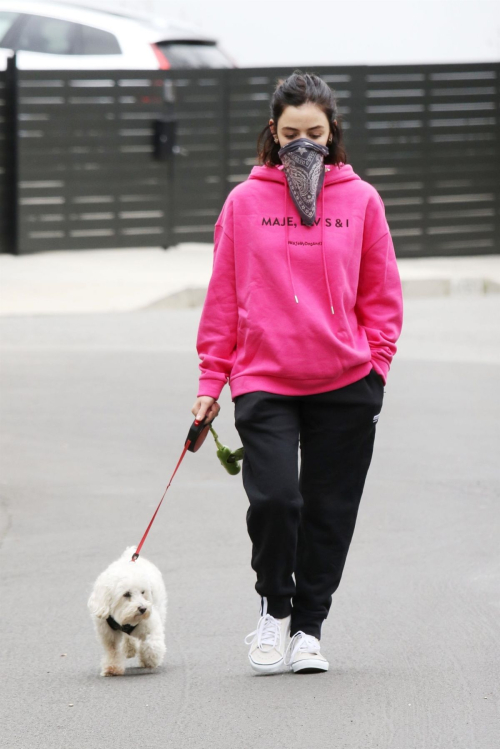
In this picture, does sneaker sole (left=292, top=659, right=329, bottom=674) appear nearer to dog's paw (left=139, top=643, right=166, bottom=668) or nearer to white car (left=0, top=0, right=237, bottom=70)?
dog's paw (left=139, top=643, right=166, bottom=668)

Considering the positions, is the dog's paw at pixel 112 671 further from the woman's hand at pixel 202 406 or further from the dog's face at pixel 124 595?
the woman's hand at pixel 202 406

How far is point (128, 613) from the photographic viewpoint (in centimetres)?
424

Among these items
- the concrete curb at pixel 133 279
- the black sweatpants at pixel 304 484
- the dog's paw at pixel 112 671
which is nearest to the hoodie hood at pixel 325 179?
the black sweatpants at pixel 304 484

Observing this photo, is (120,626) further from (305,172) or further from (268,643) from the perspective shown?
(305,172)

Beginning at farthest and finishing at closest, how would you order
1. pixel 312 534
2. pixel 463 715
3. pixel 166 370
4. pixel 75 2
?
pixel 75 2, pixel 166 370, pixel 312 534, pixel 463 715

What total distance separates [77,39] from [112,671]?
1170 centimetres

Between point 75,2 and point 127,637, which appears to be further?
point 75,2

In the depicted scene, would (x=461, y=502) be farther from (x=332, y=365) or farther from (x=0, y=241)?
(x=0, y=241)

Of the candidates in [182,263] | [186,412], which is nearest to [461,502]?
[186,412]

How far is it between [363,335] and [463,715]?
1204 mm

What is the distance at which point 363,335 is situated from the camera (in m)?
4.21

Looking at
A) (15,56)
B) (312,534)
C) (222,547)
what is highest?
(15,56)

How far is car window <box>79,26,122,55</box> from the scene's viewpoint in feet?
49.4

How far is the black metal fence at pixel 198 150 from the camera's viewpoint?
1455 cm
